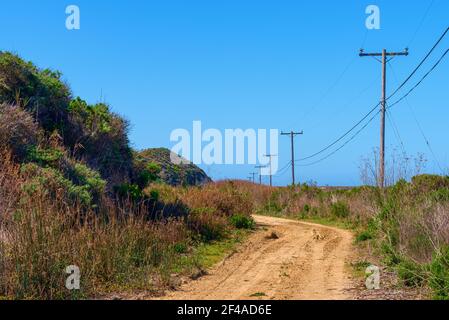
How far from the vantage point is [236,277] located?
13102 millimetres

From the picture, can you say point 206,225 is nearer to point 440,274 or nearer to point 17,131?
point 17,131

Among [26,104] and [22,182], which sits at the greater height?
[26,104]

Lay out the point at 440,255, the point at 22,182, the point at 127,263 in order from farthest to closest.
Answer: the point at 22,182, the point at 127,263, the point at 440,255

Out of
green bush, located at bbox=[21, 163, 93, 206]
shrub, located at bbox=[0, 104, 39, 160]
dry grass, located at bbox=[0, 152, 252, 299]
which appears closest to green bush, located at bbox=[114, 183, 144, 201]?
dry grass, located at bbox=[0, 152, 252, 299]

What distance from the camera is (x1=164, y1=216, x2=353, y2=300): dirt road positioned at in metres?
10.9

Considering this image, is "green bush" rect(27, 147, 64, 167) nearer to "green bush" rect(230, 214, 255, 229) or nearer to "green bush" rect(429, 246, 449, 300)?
"green bush" rect(230, 214, 255, 229)

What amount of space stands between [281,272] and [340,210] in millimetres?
19248

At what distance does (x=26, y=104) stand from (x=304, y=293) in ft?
36.3

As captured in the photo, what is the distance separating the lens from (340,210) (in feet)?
106

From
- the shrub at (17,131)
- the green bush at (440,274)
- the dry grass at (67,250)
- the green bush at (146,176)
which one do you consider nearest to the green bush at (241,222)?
the green bush at (146,176)

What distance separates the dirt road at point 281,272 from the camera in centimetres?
1095

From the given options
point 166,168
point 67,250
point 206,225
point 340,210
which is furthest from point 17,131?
point 166,168

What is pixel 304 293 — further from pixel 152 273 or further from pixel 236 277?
pixel 152 273
